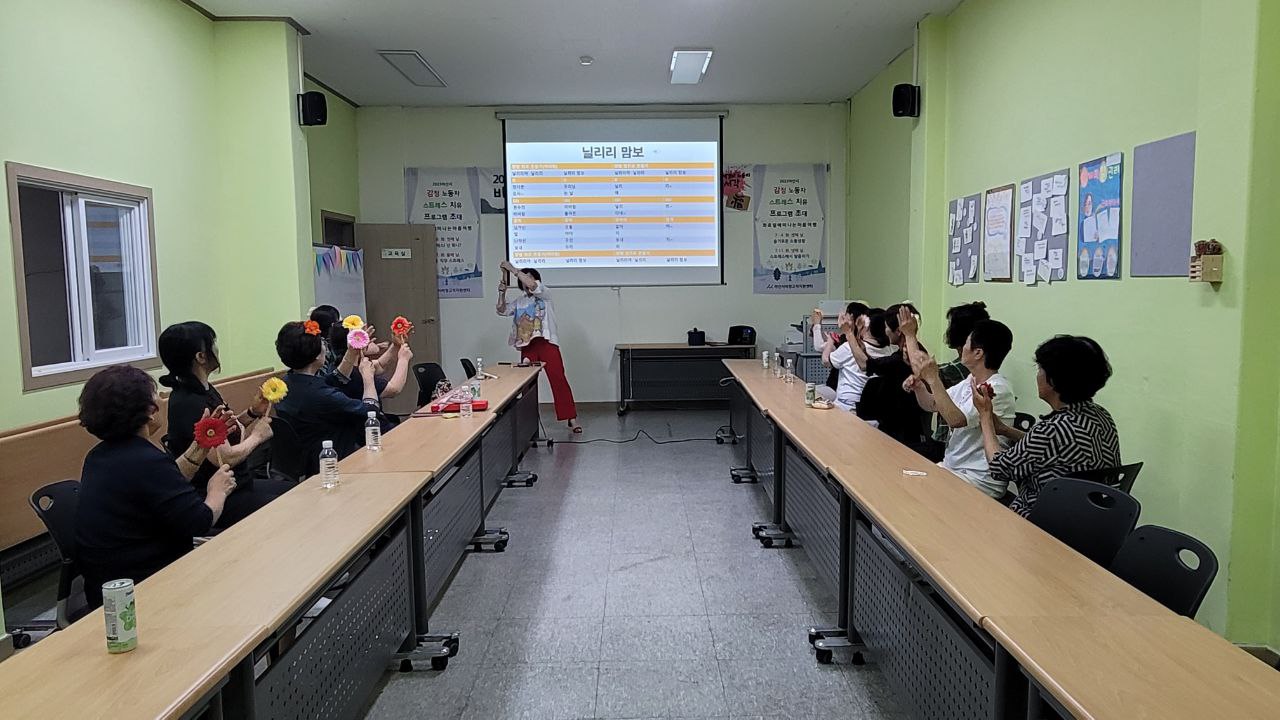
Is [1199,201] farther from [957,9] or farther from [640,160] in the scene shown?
[640,160]

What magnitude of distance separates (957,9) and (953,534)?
4.47m

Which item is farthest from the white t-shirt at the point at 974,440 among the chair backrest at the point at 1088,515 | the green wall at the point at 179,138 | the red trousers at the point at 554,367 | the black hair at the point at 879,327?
the green wall at the point at 179,138

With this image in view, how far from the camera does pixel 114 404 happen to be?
2109 millimetres

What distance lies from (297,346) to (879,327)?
3.19 metres

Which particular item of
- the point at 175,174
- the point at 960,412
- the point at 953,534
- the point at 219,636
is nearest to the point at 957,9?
the point at 960,412

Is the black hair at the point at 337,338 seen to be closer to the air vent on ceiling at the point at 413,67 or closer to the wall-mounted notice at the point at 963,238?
the air vent on ceiling at the point at 413,67

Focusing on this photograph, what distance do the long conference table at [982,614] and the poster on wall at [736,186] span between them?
16.3ft

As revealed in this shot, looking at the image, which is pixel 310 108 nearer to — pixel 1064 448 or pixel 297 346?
pixel 297 346

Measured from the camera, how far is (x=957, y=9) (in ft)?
17.0

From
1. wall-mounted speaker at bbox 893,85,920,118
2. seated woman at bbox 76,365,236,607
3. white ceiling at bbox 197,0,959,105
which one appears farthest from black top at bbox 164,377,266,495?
wall-mounted speaker at bbox 893,85,920,118

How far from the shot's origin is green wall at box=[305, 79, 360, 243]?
22.2ft

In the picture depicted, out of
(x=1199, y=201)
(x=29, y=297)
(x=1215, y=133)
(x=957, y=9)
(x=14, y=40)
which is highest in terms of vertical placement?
(x=957, y=9)

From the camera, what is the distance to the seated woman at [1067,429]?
2.46 m

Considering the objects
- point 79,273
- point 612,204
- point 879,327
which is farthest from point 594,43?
point 79,273
